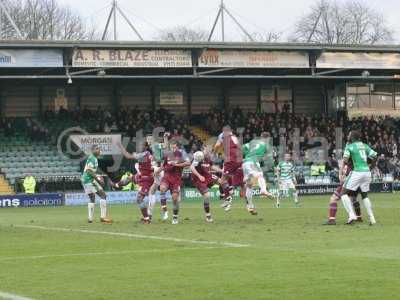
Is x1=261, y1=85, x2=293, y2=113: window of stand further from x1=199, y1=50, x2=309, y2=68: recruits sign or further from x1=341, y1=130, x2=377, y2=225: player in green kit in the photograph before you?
x1=341, y1=130, x2=377, y2=225: player in green kit

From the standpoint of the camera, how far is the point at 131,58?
142 feet

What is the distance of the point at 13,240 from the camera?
18359mm

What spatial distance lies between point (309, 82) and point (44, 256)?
4298cm

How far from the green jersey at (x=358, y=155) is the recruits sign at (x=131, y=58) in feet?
77.8

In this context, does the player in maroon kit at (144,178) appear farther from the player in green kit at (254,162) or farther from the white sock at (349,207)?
the white sock at (349,207)

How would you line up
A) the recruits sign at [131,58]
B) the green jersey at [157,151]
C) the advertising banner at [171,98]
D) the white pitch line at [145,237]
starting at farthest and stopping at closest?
the advertising banner at [171,98], the recruits sign at [131,58], the green jersey at [157,151], the white pitch line at [145,237]

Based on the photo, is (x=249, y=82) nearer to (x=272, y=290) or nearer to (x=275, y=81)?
(x=275, y=81)

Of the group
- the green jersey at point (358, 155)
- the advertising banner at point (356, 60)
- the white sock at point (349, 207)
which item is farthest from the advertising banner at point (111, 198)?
the green jersey at point (358, 155)

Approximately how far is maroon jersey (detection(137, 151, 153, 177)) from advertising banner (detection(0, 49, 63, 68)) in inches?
781

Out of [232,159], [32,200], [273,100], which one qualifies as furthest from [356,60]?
[232,159]

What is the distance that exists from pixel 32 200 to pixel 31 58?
7078mm

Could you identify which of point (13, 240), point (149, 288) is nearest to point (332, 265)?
point (149, 288)

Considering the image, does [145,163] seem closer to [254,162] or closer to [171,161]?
[171,161]

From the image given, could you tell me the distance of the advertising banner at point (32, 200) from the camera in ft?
126
